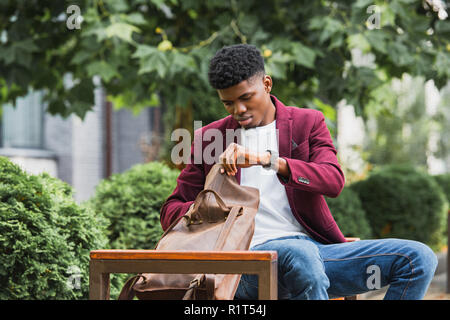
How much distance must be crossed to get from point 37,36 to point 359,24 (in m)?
3.26

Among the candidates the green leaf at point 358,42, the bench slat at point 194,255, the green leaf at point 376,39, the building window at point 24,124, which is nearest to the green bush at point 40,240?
the bench slat at point 194,255

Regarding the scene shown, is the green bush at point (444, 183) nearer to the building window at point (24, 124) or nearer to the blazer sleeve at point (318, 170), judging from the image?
the building window at point (24, 124)

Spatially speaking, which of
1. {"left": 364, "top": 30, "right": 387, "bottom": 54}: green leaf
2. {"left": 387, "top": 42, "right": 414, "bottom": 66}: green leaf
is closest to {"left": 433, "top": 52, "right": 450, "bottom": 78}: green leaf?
{"left": 387, "top": 42, "right": 414, "bottom": 66}: green leaf

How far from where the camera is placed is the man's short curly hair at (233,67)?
8.77 feet

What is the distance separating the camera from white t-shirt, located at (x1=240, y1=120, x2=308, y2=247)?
2.85 m

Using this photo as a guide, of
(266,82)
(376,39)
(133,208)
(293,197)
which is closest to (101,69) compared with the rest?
(133,208)

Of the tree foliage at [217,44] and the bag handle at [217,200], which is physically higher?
the tree foliage at [217,44]

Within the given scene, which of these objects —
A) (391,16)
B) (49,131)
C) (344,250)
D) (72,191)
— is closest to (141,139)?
(49,131)

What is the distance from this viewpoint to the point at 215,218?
252 cm

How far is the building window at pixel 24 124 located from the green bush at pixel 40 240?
288 inches

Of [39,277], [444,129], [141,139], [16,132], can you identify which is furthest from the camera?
[444,129]

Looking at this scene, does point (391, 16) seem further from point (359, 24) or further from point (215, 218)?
point (215, 218)

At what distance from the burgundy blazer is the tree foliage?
2.49 metres

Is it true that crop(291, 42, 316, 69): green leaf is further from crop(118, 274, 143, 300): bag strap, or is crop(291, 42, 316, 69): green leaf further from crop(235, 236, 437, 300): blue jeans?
crop(118, 274, 143, 300): bag strap
